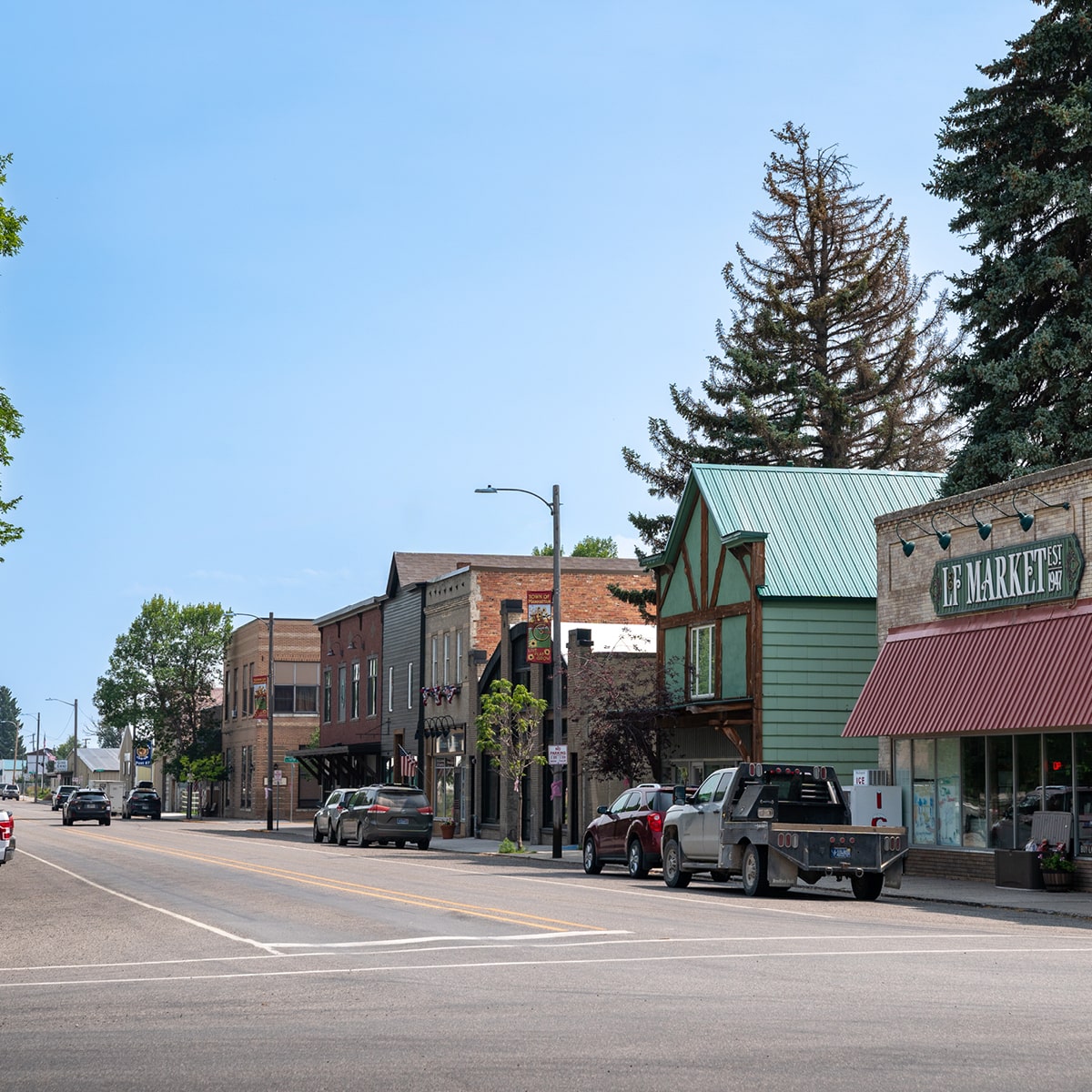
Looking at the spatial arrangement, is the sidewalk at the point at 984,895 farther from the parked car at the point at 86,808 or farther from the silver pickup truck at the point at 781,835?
the parked car at the point at 86,808

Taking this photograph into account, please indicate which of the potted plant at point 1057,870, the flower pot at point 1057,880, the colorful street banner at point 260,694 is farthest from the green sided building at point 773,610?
the colorful street banner at point 260,694

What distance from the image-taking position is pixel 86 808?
74000mm

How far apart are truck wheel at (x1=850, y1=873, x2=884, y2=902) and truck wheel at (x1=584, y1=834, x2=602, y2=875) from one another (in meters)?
8.41

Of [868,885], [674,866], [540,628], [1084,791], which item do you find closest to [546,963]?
[868,885]

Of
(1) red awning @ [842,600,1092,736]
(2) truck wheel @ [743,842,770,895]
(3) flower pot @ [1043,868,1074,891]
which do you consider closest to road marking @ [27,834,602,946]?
(2) truck wheel @ [743,842,770,895]

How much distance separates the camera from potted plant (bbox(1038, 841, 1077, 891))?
1024 inches

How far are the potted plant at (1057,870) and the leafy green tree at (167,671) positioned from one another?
83.4 m

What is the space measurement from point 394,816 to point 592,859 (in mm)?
14571

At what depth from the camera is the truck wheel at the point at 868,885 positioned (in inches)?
952

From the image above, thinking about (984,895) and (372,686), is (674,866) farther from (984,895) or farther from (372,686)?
(372,686)

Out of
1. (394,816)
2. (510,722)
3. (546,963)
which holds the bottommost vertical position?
(394,816)

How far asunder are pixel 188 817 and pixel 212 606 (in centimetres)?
2137

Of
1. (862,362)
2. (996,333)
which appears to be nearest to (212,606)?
(862,362)

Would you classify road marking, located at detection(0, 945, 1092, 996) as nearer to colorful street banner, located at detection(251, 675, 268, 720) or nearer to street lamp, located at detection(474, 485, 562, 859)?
street lamp, located at detection(474, 485, 562, 859)
